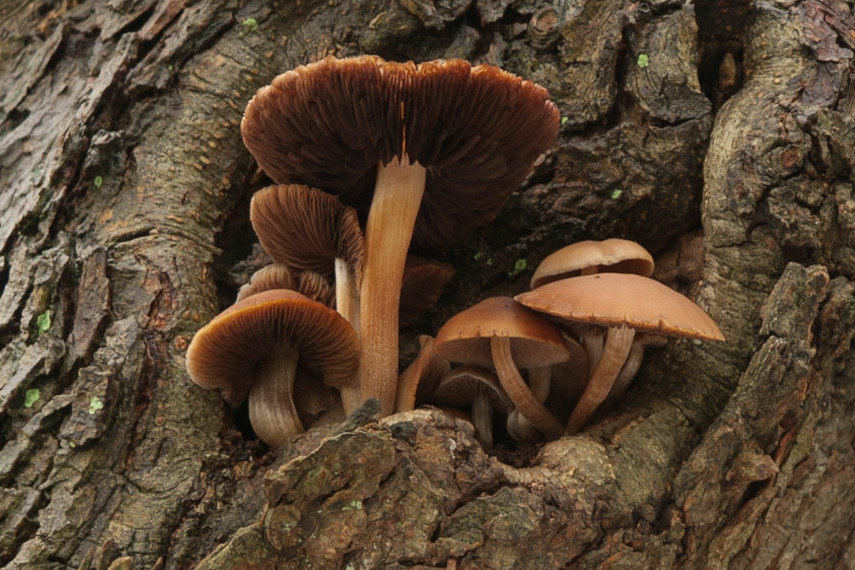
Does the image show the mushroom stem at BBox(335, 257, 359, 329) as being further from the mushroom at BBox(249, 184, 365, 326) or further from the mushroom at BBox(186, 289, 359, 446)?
the mushroom at BBox(186, 289, 359, 446)

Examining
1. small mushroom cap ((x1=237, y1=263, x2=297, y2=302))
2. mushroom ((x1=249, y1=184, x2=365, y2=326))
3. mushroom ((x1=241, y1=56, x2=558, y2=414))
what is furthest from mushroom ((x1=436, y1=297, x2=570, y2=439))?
small mushroom cap ((x1=237, y1=263, x2=297, y2=302))

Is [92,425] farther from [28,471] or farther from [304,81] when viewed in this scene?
[304,81]

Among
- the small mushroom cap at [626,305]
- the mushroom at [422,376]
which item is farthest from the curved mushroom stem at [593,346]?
the mushroom at [422,376]

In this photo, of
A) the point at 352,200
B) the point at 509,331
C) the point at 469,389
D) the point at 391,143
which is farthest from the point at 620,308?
the point at 352,200

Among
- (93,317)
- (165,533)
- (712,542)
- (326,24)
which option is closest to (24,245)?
(93,317)

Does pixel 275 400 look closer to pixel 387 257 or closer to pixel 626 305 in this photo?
pixel 387 257

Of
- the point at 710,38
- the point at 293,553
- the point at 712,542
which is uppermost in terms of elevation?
the point at 710,38
